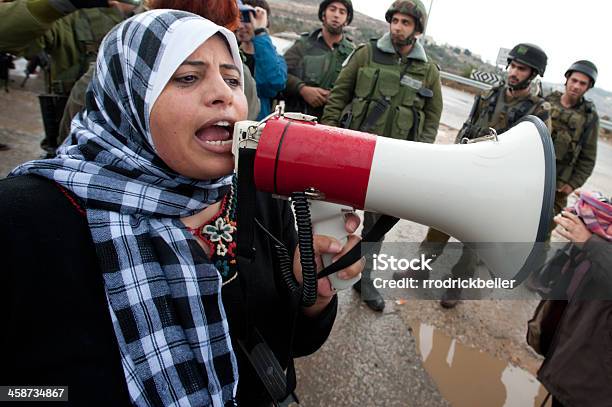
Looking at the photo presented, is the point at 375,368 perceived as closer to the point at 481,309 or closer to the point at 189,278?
the point at 481,309

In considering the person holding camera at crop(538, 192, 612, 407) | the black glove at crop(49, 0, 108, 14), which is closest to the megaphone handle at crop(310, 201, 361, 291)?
the person holding camera at crop(538, 192, 612, 407)

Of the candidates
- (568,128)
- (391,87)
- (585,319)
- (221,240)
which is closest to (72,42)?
(391,87)

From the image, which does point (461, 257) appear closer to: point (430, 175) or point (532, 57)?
point (532, 57)

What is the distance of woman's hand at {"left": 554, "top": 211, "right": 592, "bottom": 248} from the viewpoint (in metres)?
Result: 1.87

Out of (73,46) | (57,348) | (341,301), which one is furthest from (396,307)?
(73,46)

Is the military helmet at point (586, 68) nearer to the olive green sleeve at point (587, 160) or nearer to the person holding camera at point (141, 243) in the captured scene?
the olive green sleeve at point (587, 160)

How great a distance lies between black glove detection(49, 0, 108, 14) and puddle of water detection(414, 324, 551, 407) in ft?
9.58

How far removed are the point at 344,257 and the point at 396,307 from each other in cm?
227

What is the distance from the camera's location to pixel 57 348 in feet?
2.96

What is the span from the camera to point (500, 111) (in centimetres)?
359

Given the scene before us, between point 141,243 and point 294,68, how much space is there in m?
3.53

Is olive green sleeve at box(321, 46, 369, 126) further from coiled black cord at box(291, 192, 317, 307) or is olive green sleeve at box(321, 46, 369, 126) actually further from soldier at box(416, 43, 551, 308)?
coiled black cord at box(291, 192, 317, 307)

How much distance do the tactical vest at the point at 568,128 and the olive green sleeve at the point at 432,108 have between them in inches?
70.3

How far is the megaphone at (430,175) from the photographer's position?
96 centimetres
